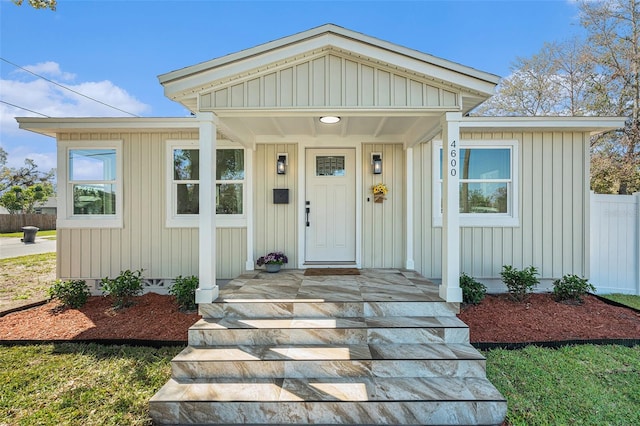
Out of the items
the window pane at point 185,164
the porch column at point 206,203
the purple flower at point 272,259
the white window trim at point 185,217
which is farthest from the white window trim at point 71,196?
the porch column at point 206,203

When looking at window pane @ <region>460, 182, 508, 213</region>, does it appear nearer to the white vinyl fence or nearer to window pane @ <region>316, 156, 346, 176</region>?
the white vinyl fence

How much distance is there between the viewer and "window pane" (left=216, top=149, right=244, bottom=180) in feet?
18.0

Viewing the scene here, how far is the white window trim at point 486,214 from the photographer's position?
529 centimetres

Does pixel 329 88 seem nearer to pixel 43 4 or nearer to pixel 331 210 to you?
pixel 331 210

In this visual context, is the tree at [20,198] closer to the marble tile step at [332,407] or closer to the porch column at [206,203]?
the porch column at [206,203]

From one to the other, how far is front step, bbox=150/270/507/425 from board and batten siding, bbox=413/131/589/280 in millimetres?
1924

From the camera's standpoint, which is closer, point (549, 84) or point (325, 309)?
point (325, 309)

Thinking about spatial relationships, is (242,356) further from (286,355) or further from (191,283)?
(191,283)

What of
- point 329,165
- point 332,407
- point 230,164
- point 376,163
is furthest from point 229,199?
point 332,407

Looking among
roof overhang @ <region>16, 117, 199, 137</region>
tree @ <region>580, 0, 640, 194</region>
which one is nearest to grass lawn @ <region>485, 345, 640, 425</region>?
roof overhang @ <region>16, 117, 199, 137</region>

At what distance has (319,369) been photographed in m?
2.80

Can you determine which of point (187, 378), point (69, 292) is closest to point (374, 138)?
point (187, 378)

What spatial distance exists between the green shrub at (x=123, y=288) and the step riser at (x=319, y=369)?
2590 millimetres

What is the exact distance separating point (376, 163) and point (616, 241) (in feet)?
14.3
